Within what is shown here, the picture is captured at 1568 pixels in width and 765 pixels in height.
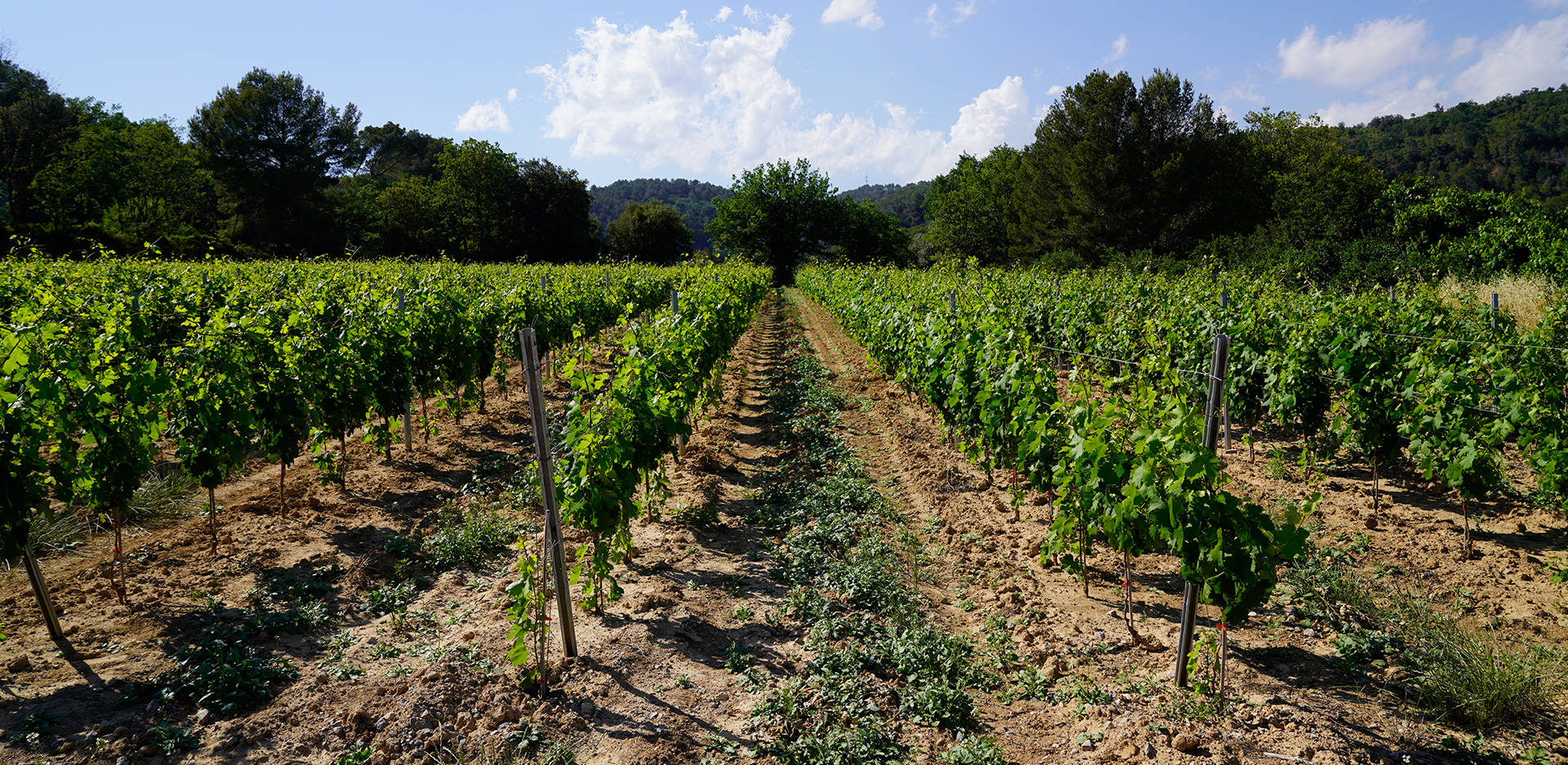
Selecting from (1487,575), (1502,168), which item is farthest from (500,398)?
(1502,168)

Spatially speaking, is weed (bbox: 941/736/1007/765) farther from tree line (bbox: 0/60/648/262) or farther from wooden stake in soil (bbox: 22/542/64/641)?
tree line (bbox: 0/60/648/262)

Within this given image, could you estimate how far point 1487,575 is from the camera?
4.35 metres

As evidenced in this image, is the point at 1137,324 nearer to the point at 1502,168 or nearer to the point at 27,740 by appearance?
the point at 27,740

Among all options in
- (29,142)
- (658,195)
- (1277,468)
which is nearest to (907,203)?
(658,195)

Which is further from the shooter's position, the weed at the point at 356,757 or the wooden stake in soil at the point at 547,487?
the wooden stake in soil at the point at 547,487

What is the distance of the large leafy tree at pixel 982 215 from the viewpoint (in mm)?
45125

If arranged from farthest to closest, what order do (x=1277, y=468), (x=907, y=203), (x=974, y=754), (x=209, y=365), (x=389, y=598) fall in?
(x=907, y=203) < (x=1277, y=468) < (x=209, y=365) < (x=389, y=598) < (x=974, y=754)

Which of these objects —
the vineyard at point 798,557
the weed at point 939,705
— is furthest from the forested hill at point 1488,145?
the weed at point 939,705

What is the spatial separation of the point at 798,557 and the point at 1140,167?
3146 cm

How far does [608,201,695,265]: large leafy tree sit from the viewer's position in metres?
48.3

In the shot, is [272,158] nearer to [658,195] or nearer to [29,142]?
[29,142]

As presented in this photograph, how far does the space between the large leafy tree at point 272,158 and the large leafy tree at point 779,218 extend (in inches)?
880

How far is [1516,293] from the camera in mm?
13328

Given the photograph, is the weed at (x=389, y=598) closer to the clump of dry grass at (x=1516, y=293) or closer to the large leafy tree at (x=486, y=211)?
the clump of dry grass at (x=1516, y=293)
